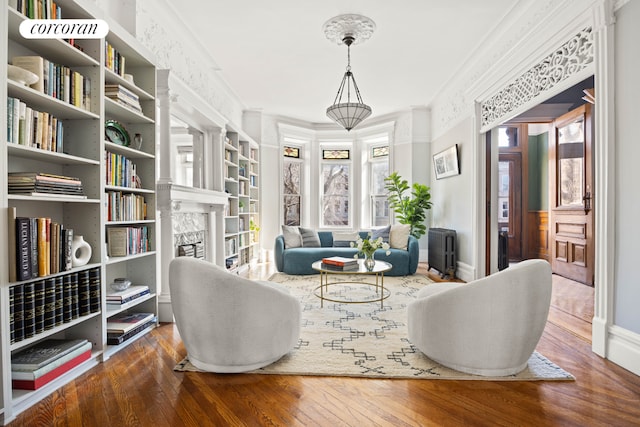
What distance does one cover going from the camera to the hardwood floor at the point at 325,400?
1801mm

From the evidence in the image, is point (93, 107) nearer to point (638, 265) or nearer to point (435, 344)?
point (435, 344)

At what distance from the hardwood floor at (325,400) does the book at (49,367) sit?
0.14 metres

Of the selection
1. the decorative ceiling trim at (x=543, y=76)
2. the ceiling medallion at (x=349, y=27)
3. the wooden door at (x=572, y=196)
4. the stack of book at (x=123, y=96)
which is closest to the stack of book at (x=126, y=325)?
the stack of book at (x=123, y=96)

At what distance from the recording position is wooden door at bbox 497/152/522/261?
24.1 feet

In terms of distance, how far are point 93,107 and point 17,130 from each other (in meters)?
0.65

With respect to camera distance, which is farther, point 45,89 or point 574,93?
point 574,93

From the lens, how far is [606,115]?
8.27 feet

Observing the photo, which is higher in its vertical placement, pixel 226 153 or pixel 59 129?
pixel 226 153

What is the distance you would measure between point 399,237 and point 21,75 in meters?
5.11

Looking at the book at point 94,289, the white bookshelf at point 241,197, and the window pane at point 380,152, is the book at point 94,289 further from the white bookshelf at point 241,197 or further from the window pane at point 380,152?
the window pane at point 380,152

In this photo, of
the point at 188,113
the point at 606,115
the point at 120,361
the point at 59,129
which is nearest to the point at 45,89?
the point at 59,129

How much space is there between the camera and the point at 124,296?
2.82m

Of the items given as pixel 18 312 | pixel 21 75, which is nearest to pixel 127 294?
pixel 18 312

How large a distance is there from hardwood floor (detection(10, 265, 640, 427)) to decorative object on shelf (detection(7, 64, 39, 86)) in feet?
5.69
